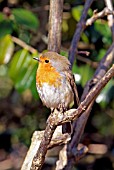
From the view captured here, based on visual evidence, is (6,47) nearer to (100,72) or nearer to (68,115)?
(100,72)

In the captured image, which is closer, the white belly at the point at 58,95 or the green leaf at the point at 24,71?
the white belly at the point at 58,95

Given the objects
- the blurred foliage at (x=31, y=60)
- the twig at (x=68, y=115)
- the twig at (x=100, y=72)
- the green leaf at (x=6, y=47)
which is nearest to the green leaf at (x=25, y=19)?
the blurred foliage at (x=31, y=60)

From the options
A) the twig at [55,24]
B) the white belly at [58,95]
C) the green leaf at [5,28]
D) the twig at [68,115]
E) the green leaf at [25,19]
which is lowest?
the twig at [68,115]

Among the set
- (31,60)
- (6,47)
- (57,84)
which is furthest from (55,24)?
(6,47)

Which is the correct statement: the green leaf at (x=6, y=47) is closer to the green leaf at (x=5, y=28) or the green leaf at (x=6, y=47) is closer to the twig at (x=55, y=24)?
the green leaf at (x=5, y=28)

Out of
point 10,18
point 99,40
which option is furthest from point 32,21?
point 99,40

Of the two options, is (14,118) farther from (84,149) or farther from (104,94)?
(84,149)

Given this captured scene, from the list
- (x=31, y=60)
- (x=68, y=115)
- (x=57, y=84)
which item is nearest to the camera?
(x=68, y=115)
